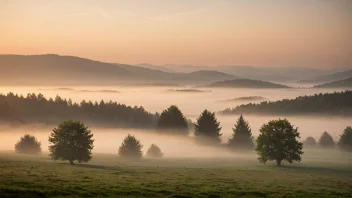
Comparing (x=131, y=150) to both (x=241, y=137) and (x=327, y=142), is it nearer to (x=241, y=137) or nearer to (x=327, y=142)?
(x=241, y=137)

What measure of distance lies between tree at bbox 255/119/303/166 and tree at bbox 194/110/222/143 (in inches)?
1330

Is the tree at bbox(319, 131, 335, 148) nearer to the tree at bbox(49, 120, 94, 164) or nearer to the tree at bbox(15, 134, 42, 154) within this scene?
the tree at bbox(15, 134, 42, 154)

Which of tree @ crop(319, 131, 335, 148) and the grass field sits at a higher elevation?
tree @ crop(319, 131, 335, 148)

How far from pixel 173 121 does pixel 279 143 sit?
143 feet

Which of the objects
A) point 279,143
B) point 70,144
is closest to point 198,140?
point 279,143

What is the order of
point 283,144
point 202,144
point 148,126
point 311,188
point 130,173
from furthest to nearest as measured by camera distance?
point 148,126 < point 202,144 < point 283,144 < point 130,173 < point 311,188

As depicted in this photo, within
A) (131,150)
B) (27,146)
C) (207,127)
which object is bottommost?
(131,150)

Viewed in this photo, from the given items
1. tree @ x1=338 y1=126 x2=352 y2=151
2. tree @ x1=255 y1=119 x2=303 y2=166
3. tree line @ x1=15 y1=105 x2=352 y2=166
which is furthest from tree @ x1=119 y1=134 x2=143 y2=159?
tree @ x1=338 y1=126 x2=352 y2=151

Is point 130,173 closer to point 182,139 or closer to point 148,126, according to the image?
point 182,139

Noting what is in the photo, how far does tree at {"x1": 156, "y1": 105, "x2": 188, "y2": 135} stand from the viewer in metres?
112

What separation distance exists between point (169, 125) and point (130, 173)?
58.3 m

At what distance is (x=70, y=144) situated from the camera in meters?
67.6

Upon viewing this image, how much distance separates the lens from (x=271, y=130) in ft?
251

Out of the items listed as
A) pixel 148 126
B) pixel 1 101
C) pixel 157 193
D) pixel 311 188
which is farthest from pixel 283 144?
pixel 1 101
